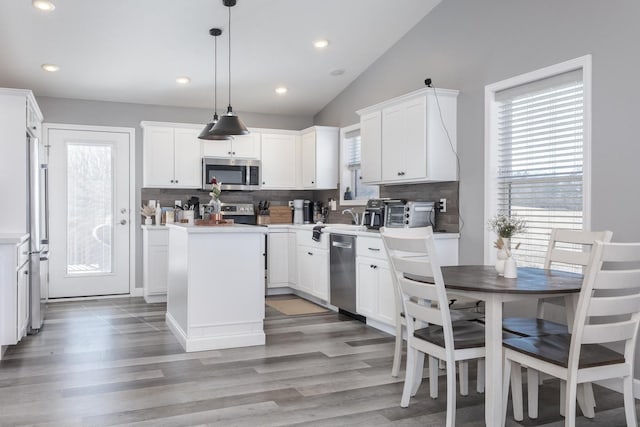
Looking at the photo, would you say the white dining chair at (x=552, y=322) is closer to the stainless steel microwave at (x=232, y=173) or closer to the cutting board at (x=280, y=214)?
the cutting board at (x=280, y=214)

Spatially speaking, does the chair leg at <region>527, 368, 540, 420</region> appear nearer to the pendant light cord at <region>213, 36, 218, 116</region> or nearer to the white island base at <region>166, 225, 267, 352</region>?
the white island base at <region>166, 225, 267, 352</region>

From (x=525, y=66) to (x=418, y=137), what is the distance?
106cm

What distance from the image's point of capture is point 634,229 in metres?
3.18

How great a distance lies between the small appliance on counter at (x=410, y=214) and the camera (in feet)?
15.6

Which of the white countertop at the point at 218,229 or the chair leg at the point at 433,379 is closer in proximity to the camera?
the chair leg at the point at 433,379

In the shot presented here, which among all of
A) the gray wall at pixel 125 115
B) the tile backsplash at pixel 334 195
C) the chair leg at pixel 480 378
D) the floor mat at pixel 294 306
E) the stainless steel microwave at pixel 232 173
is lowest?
the floor mat at pixel 294 306

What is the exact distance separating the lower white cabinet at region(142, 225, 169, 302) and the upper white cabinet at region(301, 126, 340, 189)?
1.97 m

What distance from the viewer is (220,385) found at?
131 inches

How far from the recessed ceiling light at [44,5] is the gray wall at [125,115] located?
213 cm

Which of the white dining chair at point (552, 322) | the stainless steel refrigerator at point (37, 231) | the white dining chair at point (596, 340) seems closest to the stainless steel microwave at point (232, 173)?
the stainless steel refrigerator at point (37, 231)

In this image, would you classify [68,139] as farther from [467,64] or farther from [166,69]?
[467,64]

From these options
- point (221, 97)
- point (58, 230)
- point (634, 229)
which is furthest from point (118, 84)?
point (634, 229)

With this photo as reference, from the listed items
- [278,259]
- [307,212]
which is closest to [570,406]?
[278,259]

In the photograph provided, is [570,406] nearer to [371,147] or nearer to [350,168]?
[371,147]
